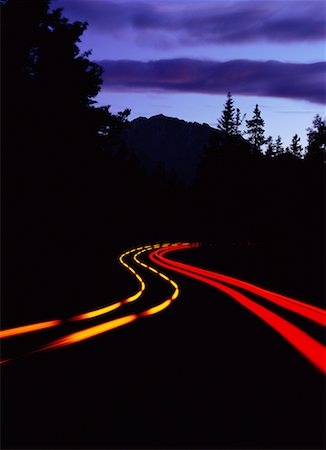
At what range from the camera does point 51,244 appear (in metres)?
23.7

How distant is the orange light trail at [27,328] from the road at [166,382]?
0.08 ft

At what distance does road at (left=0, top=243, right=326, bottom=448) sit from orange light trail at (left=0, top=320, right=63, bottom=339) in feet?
0.08

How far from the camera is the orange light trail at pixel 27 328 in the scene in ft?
29.8

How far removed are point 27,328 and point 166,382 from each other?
4.12 m

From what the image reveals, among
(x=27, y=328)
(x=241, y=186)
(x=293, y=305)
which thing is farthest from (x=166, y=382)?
(x=241, y=186)

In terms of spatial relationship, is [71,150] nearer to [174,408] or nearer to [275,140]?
[174,408]

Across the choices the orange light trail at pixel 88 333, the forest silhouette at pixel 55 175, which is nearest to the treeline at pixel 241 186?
the forest silhouette at pixel 55 175

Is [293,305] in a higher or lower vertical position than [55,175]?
lower

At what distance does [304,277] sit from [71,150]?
1418 cm

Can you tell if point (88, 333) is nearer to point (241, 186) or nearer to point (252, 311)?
point (252, 311)

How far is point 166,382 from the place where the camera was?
6.57m

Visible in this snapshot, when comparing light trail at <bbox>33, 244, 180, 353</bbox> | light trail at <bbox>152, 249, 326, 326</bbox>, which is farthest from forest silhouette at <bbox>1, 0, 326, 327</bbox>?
light trail at <bbox>152, 249, 326, 326</bbox>

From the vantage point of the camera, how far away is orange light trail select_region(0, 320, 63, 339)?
908 centimetres

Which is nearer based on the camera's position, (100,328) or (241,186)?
(100,328)
